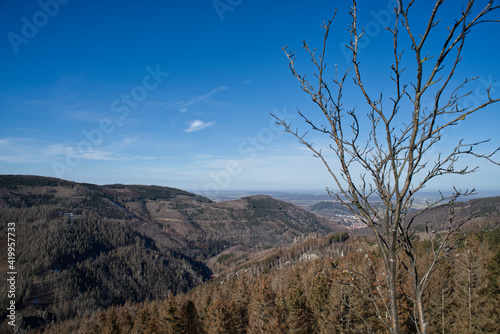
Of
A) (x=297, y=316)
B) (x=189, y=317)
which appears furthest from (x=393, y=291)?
(x=189, y=317)

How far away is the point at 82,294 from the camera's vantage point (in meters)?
135

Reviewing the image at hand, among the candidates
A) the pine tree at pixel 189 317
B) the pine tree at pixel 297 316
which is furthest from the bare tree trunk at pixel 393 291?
the pine tree at pixel 189 317

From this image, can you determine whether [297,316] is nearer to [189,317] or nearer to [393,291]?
[189,317]

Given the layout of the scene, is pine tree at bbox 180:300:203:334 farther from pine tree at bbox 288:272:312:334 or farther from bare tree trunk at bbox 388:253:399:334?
bare tree trunk at bbox 388:253:399:334

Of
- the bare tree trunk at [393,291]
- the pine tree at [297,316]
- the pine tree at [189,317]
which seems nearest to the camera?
the bare tree trunk at [393,291]

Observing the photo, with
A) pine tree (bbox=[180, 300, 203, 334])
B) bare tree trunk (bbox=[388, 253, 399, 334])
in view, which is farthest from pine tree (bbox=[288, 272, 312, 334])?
bare tree trunk (bbox=[388, 253, 399, 334])

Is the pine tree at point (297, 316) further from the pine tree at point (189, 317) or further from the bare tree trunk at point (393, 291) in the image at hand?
the bare tree trunk at point (393, 291)

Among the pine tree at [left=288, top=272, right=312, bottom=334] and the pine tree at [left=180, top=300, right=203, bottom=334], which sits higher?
the pine tree at [left=288, top=272, right=312, bottom=334]

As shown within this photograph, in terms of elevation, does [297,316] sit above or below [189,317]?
above

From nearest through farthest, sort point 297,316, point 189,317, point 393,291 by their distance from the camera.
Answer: point 393,291, point 297,316, point 189,317

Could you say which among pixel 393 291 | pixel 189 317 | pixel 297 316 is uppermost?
pixel 393 291

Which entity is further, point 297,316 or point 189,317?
point 189,317

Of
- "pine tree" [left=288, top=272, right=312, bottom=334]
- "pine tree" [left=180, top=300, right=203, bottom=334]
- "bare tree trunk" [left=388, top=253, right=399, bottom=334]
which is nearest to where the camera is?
"bare tree trunk" [left=388, top=253, right=399, bottom=334]

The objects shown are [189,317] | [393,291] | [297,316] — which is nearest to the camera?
[393,291]
